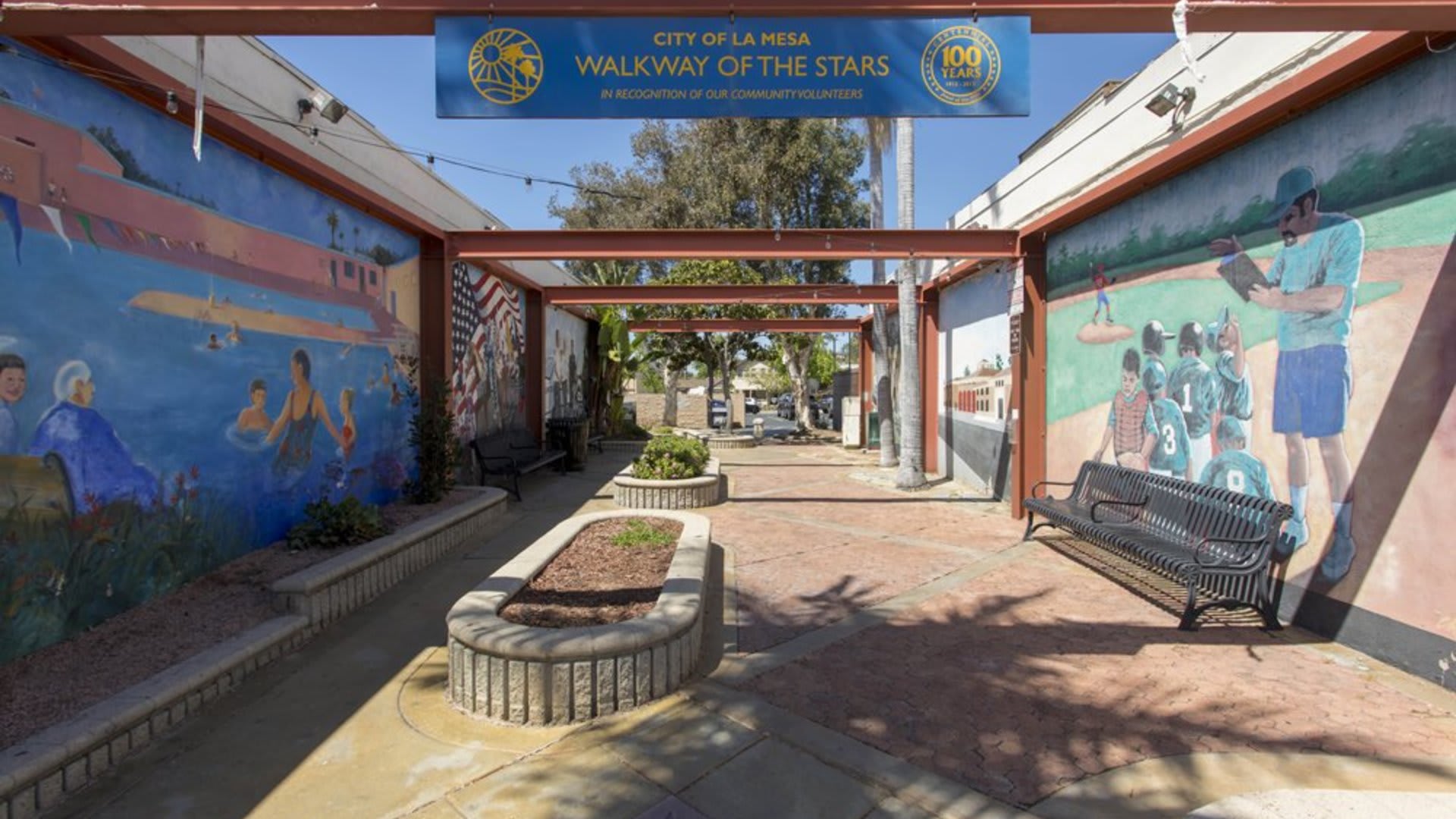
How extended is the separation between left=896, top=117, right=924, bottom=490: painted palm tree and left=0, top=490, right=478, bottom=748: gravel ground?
862 cm

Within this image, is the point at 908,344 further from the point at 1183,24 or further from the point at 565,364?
the point at 565,364

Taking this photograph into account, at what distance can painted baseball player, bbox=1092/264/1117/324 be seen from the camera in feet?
23.8

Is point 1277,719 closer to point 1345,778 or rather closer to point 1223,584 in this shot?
point 1345,778

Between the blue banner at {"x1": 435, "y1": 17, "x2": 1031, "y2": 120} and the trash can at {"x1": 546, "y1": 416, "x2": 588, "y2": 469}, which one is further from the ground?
the blue banner at {"x1": 435, "y1": 17, "x2": 1031, "y2": 120}

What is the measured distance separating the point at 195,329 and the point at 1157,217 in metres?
8.12

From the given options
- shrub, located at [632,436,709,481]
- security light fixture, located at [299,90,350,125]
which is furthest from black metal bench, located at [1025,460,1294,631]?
security light fixture, located at [299,90,350,125]

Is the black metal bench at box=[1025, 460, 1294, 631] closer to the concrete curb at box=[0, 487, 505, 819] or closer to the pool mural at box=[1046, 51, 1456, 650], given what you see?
the pool mural at box=[1046, 51, 1456, 650]

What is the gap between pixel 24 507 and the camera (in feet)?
12.9

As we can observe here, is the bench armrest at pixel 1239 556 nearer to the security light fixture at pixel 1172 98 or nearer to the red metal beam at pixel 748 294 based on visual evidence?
the security light fixture at pixel 1172 98

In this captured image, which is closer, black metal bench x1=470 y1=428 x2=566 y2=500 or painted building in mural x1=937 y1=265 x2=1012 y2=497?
painted building in mural x1=937 y1=265 x2=1012 y2=497

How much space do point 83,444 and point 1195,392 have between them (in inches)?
319

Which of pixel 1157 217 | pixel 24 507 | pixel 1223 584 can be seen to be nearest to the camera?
pixel 24 507

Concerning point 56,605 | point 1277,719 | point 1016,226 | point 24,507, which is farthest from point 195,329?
point 1016,226

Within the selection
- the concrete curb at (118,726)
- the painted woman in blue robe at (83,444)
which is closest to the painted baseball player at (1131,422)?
the concrete curb at (118,726)
